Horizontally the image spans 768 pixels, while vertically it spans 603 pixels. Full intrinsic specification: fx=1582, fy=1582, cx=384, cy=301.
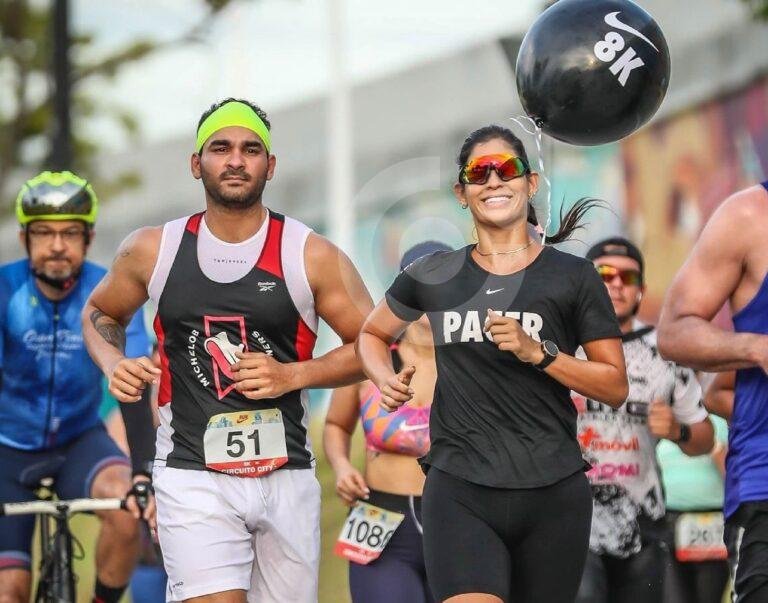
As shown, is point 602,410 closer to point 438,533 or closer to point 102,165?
point 438,533

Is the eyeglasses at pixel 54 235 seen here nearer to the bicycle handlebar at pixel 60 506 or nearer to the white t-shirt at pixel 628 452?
the bicycle handlebar at pixel 60 506

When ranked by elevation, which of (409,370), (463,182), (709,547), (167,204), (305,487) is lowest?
(709,547)

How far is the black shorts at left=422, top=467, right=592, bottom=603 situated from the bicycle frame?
242cm

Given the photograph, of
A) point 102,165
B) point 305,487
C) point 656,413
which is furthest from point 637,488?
point 102,165

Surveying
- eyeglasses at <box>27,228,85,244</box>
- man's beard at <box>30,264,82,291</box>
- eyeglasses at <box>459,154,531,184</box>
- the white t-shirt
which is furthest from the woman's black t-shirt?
eyeglasses at <box>27,228,85,244</box>

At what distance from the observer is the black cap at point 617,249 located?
7.95 metres

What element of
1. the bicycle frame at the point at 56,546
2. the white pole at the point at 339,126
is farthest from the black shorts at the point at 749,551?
the white pole at the point at 339,126

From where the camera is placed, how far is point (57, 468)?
27.0ft

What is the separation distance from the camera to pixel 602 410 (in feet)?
24.7

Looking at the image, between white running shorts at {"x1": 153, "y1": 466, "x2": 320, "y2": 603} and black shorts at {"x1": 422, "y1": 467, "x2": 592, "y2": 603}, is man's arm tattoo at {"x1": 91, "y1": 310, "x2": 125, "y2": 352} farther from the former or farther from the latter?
black shorts at {"x1": 422, "y1": 467, "x2": 592, "y2": 603}

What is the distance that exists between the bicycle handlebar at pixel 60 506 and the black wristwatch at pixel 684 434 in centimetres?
266

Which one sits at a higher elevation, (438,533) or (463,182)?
(463,182)

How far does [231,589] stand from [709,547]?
2960 mm

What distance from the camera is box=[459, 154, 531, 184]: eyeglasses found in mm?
5719
